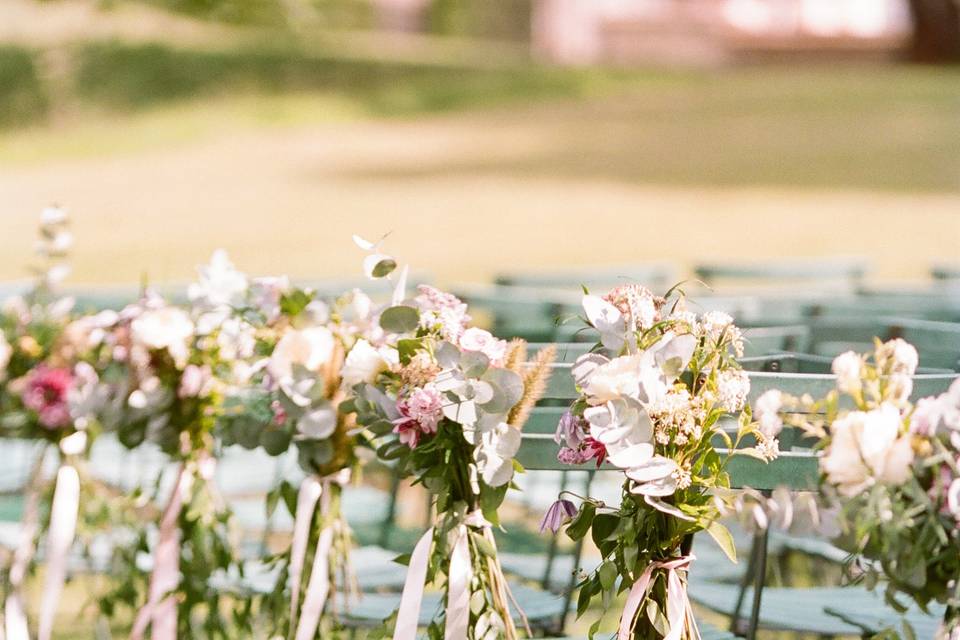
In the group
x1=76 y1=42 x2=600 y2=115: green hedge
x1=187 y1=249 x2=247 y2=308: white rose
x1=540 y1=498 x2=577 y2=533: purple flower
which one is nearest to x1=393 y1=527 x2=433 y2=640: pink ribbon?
x1=540 y1=498 x2=577 y2=533: purple flower

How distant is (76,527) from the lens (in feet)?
12.7

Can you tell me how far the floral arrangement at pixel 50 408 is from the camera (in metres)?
3.67

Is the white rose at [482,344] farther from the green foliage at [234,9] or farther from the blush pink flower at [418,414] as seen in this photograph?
the green foliage at [234,9]

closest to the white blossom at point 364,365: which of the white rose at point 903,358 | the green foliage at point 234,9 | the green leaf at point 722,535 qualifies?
the green leaf at point 722,535

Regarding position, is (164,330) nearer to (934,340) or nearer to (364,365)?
(364,365)

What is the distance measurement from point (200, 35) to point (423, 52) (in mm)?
4119

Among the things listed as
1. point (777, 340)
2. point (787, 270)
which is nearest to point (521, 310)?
point (777, 340)

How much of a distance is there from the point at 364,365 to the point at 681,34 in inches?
1130

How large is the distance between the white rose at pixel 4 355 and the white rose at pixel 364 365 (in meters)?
1.17

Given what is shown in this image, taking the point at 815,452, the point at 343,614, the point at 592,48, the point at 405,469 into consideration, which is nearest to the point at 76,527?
the point at 343,614

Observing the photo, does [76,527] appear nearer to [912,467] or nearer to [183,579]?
[183,579]

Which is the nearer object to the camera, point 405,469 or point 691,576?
point 405,469

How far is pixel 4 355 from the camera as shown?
3.76m

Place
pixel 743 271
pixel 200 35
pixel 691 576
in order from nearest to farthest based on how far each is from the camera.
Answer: pixel 691 576
pixel 743 271
pixel 200 35
